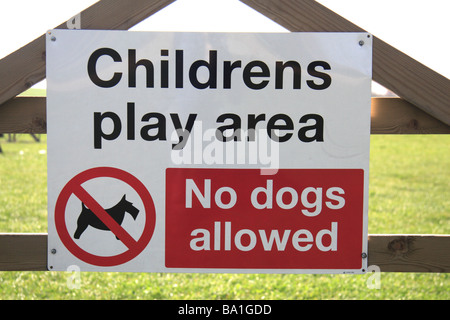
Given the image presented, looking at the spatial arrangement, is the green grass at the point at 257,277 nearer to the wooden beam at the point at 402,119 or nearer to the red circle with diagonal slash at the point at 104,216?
the red circle with diagonal slash at the point at 104,216

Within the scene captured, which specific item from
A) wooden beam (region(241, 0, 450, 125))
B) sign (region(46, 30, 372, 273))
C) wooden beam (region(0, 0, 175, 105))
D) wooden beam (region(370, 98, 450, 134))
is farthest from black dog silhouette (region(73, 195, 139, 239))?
wooden beam (region(370, 98, 450, 134))

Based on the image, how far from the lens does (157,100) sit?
1.73 m

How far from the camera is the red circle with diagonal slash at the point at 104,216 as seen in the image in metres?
1.75

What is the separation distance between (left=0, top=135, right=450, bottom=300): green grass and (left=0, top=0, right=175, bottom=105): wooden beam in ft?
2.81

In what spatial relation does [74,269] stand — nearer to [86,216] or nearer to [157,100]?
[86,216]

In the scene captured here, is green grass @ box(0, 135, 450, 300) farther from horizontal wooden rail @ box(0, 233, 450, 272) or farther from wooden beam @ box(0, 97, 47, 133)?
wooden beam @ box(0, 97, 47, 133)

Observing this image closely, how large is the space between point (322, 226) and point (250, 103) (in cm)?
54

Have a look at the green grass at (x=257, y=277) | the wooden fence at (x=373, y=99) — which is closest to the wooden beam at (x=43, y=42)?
the wooden fence at (x=373, y=99)

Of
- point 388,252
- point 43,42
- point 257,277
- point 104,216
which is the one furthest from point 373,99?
point 257,277

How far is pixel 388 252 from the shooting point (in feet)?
5.89

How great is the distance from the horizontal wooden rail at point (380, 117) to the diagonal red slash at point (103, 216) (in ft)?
0.91

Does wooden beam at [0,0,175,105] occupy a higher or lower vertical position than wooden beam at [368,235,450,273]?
higher

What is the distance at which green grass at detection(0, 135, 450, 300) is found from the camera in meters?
3.80

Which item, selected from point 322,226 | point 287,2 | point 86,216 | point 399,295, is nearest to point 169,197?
point 86,216
